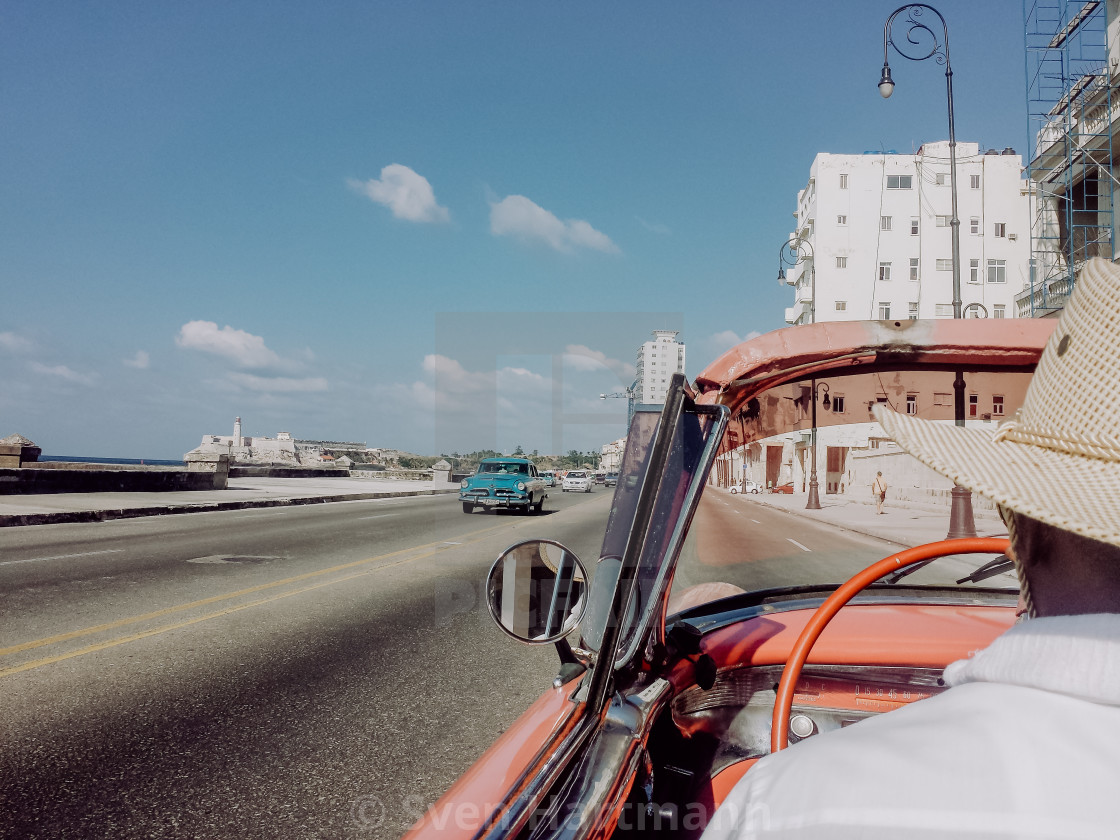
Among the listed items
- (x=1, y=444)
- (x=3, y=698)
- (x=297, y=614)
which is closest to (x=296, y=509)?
(x=1, y=444)

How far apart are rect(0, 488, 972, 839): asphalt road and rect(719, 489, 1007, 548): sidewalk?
6 centimetres

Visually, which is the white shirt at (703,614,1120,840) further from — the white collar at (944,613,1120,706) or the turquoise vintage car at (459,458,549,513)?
the turquoise vintage car at (459,458,549,513)

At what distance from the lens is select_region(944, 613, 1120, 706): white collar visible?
2.38 ft

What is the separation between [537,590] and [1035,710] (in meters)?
1.26

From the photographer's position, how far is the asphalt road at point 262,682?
3070 millimetres

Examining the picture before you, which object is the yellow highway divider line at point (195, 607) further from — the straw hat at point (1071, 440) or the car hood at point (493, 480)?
the car hood at point (493, 480)

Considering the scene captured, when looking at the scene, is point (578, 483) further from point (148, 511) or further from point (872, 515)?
point (872, 515)

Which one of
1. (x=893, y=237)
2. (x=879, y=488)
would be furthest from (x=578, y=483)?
(x=879, y=488)

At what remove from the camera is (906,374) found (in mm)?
2080

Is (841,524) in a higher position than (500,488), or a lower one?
higher

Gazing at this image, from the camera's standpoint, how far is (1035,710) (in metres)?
0.75

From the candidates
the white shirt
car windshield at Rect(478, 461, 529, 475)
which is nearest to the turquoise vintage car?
car windshield at Rect(478, 461, 529, 475)

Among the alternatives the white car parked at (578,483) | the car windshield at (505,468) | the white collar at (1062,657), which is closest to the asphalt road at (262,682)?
the white collar at (1062,657)

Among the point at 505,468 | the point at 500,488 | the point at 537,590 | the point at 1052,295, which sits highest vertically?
the point at 1052,295
